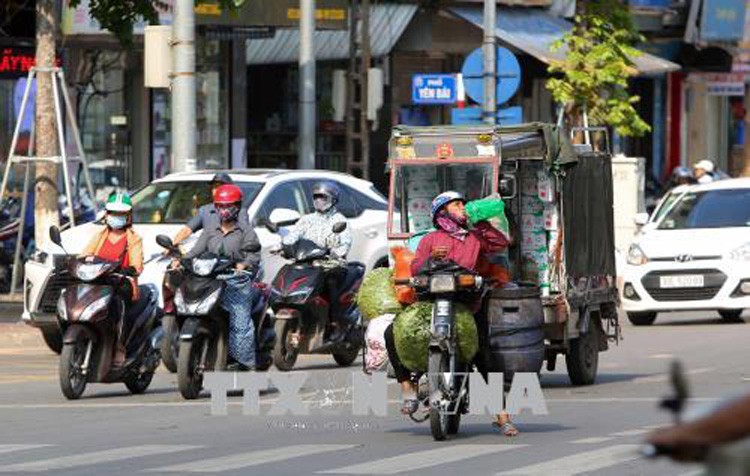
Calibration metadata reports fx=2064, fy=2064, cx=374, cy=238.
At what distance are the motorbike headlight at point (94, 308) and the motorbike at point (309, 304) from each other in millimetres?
2518

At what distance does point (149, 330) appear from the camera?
15586 millimetres

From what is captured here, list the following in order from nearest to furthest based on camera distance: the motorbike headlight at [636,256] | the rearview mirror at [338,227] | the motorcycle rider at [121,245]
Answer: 1. the motorcycle rider at [121,245]
2. the rearview mirror at [338,227]
3. the motorbike headlight at [636,256]

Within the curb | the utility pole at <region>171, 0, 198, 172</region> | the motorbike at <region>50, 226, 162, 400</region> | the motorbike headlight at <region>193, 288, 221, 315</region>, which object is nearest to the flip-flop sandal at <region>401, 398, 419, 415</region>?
the motorbike headlight at <region>193, 288, 221, 315</region>

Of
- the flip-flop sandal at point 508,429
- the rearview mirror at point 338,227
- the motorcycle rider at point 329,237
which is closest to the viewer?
the flip-flop sandal at point 508,429

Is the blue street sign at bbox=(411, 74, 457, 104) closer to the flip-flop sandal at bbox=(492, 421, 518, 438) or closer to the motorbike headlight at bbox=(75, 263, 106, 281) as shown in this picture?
the motorbike headlight at bbox=(75, 263, 106, 281)

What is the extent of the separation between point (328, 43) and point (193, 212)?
15.4 metres

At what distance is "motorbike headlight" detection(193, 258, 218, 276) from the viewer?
15156mm

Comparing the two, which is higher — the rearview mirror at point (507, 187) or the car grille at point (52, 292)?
the rearview mirror at point (507, 187)

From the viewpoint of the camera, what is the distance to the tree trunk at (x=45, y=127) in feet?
73.9

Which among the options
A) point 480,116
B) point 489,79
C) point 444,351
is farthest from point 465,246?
point 480,116

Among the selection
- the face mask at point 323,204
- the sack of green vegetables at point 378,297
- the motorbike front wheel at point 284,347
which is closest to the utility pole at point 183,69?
the face mask at point 323,204

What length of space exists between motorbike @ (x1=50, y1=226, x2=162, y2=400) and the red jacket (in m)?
3.42

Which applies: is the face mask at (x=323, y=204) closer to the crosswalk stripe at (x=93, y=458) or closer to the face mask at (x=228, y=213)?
the face mask at (x=228, y=213)

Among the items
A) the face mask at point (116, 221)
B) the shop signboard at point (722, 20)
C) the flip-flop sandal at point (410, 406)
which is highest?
the shop signboard at point (722, 20)
